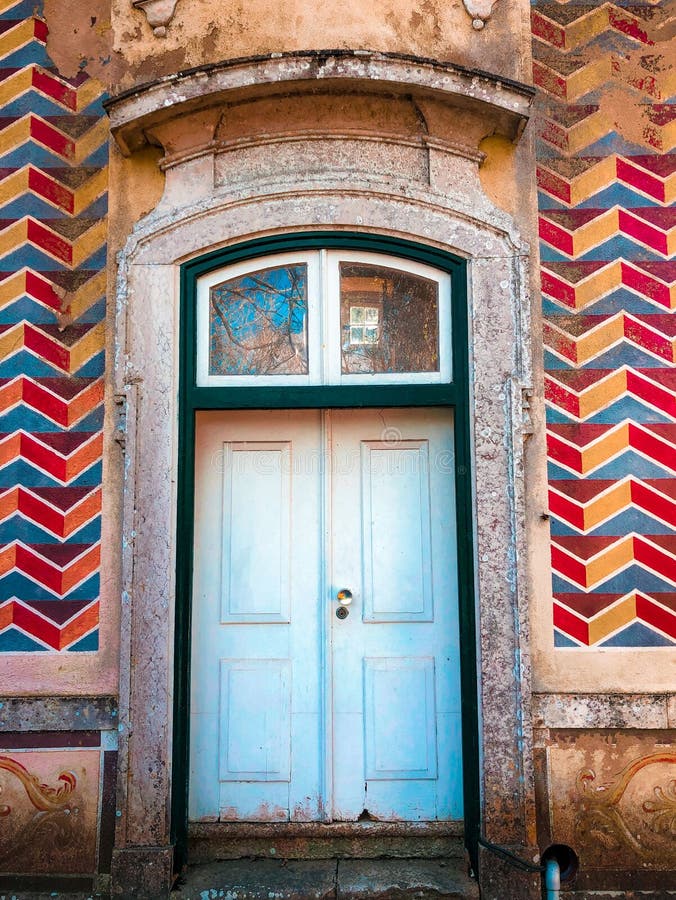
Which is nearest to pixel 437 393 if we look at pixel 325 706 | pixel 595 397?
pixel 595 397

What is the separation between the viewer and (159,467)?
15.6 feet

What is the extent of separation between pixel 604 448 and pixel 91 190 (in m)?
3.25

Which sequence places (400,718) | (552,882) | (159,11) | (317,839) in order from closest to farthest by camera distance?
(552,882)
(317,839)
(400,718)
(159,11)

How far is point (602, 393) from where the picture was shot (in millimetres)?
4816

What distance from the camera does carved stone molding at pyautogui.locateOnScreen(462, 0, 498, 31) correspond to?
5.02 metres

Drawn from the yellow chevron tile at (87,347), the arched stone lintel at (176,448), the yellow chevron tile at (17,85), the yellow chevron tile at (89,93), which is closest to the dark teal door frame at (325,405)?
the arched stone lintel at (176,448)

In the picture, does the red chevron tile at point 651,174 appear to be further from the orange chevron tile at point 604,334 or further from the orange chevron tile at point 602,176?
the orange chevron tile at point 604,334

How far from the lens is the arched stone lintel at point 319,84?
4.75m

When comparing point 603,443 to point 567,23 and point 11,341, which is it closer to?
point 567,23

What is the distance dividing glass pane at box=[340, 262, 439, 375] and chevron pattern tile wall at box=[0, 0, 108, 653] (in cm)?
140

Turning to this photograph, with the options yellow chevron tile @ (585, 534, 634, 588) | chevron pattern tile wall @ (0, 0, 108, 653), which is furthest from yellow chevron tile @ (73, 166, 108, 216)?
yellow chevron tile @ (585, 534, 634, 588)

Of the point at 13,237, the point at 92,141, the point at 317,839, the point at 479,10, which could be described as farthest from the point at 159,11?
the point at 317,839

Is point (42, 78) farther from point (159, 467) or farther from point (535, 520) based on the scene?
point (535, 520)

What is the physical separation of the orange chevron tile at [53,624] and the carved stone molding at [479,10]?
3907mm
